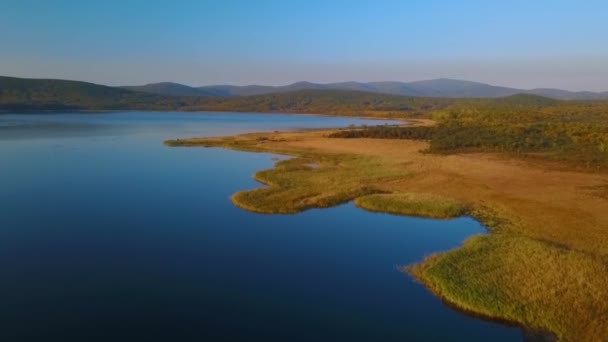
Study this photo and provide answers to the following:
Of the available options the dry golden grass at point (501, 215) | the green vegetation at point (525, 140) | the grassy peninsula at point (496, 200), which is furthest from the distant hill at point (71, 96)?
the dry golden grass at point (501, 215)

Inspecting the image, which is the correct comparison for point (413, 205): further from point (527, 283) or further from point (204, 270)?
point (204, 270)

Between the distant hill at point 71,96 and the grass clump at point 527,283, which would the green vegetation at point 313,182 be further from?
the distant hill at point 71,96

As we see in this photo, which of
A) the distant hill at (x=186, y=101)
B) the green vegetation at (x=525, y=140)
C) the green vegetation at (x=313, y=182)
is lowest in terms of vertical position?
the green vegetation at (x=313, y=182)

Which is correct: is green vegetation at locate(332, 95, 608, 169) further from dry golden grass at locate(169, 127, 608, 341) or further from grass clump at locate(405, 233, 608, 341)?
grass clump at locate(405, 233, 608, 341)

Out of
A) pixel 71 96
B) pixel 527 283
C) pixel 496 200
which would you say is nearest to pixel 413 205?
pixel 496 200

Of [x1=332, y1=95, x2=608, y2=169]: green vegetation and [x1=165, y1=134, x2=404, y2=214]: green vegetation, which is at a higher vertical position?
[x1=332, y1=95, x2=608, y2=169]: green vegetation

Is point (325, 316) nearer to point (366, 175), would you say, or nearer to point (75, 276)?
point (75, 276)

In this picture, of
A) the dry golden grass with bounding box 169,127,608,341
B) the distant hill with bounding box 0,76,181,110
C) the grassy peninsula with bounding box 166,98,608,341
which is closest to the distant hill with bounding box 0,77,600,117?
the distant hill with bounding box 0,76,181,110
